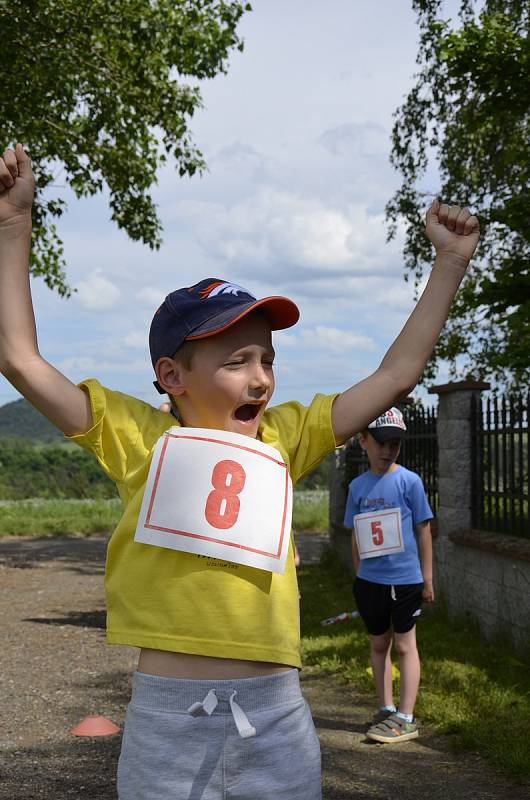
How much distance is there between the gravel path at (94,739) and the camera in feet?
16.1

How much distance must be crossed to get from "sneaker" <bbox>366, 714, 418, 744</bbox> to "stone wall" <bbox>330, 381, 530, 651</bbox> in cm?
199

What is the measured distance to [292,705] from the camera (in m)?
2.39

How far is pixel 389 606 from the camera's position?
6023 millimetres

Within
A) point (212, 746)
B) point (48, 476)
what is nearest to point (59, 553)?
point (212, 746)

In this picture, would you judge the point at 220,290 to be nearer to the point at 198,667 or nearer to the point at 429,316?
the point at 429,316

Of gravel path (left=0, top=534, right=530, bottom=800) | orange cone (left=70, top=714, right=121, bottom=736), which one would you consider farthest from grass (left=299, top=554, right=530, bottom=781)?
orange cone (left=70, top=714, right=121, bottom=736)

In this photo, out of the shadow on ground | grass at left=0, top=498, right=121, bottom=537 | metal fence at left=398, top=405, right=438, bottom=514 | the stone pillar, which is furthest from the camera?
grass at left=0, top=498, right=121, bottom=537

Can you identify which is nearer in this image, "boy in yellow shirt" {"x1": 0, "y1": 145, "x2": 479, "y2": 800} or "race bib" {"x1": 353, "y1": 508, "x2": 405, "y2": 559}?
"boy in yellow shirt" {"x1": 0, "y1": 145, "x2": 479, "y2": 800}

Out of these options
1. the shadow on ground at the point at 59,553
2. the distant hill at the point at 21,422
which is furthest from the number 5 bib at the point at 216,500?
the distant hill at the point at 21,422

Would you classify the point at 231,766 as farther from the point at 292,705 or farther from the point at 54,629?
the point at 54,629

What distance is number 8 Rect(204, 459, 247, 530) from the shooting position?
242cm

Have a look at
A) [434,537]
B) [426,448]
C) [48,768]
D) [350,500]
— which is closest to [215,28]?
[426,448]

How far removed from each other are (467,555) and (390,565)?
10.3ft

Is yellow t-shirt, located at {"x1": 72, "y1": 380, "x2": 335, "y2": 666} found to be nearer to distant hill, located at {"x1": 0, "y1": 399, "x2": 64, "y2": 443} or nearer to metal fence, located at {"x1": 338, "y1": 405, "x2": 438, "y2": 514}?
metal fence, located at {"x1": 338, "y1": 405, "x2": 438, "y2": 514}
